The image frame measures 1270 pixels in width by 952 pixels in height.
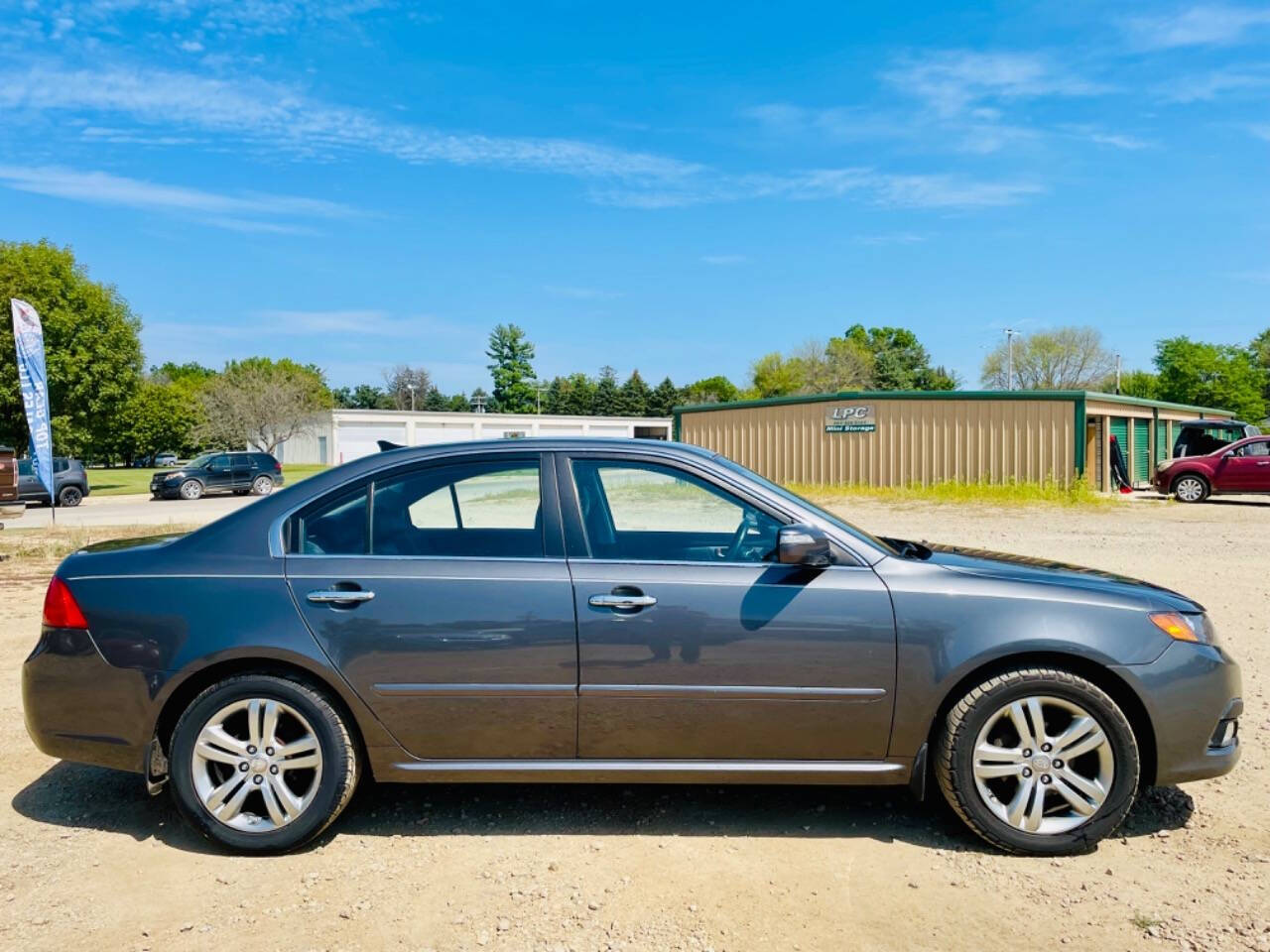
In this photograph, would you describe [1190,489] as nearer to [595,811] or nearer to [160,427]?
[595,811]

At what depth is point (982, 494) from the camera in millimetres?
23969

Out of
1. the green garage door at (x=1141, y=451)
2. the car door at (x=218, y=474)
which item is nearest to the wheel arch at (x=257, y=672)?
the car door at (x=218, y=474)

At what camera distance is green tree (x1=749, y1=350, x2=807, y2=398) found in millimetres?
91500

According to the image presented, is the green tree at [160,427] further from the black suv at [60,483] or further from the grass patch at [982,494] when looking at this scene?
the grass patch at [982,494]

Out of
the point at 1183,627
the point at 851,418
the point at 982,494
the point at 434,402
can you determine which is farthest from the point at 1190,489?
the point at 434,402

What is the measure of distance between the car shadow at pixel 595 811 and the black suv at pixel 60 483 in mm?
25838

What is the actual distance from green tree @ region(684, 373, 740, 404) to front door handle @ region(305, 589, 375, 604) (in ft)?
344

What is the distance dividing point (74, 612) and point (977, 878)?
12.3 ft

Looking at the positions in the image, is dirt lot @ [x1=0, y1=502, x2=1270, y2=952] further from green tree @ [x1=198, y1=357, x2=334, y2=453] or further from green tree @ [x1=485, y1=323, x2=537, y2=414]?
green tree @ [x1=485, y1=323, x2=537, y2=414]

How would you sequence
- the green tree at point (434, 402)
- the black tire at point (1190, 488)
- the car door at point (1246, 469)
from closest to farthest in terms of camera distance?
the car door at point (1246, 469) → the black tire at point (1190, 488) → the green tree at point (434, 402)

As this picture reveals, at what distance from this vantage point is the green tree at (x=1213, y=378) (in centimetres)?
7575

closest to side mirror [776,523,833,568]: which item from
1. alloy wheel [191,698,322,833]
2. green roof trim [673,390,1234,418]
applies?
alloy wheel [191,698,322,833]

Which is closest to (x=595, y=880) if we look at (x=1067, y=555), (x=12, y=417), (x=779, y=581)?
(x=779, y=581)

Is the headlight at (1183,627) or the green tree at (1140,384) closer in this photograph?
the headlight at (1183,627)
